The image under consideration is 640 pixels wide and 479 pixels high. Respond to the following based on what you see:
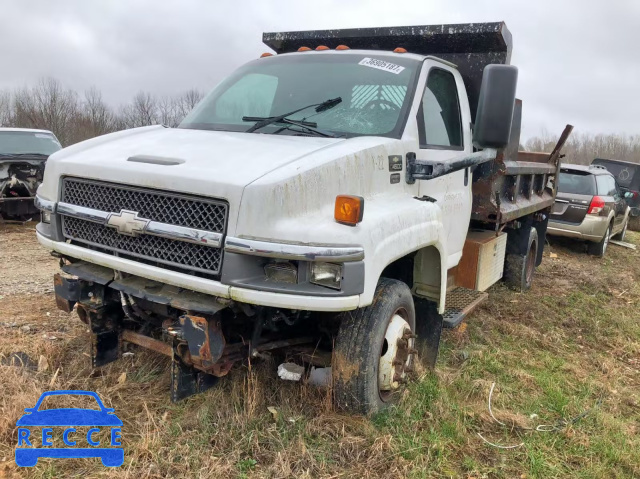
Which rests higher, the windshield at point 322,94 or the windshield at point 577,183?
the windshield at point 322,94

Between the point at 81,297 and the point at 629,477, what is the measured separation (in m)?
3.49

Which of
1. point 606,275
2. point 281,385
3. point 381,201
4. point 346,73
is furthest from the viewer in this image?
point 606,275

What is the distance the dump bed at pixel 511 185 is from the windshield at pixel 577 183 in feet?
11.2

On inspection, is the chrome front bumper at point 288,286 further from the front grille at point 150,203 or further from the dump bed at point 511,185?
the dump bed at point 511,185

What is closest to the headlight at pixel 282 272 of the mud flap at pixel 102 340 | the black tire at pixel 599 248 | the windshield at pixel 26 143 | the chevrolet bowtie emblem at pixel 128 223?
the chevrolet bowtie emblem at pixel 128 223

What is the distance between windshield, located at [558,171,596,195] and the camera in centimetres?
1044

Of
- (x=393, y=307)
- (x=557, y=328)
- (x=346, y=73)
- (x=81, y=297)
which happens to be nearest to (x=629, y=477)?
(x=393, y=307)

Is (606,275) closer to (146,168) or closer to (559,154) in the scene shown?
(559,154)

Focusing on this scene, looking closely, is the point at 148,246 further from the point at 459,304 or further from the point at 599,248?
the point at 599,248

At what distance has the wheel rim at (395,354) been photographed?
3338 millimetres

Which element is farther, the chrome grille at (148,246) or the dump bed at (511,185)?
the dump bed at (511,185)

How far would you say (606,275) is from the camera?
8.80 metres

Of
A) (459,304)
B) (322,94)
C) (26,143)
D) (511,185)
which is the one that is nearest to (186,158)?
(322,94)

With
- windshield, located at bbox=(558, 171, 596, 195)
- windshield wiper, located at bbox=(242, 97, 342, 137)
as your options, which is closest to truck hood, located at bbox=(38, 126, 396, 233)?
windshield wiper, located at bbox=(242, 97, 342, 137)
